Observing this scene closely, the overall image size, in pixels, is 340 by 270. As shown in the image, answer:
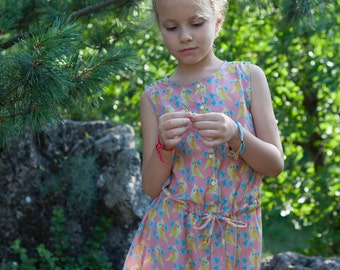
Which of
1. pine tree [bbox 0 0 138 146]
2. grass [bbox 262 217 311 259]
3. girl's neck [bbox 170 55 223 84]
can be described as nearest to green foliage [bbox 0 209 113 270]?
pine tree [bbox 0 0 138 146]

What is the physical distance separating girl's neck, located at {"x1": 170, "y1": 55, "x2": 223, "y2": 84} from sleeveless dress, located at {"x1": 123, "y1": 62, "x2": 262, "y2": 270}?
27 millimetres

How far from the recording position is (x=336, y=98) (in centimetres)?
440

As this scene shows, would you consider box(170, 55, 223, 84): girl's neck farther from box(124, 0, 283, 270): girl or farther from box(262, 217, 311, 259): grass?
box(262, 217, 311, 259): grass

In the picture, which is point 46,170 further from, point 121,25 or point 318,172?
point 318,172

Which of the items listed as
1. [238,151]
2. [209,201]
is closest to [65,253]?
[209,201]

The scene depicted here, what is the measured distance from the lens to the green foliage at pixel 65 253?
3580mm

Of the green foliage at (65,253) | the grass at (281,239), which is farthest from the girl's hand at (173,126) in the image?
the grass at (281,239)

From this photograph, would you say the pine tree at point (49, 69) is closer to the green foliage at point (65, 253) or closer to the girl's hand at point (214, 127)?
the girl's hand at point (214, 127)

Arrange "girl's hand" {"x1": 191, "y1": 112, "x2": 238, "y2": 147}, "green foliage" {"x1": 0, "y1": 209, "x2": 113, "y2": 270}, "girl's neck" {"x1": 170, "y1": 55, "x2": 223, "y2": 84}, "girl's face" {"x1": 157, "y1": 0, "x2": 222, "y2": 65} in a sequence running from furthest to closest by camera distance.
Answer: "green foliage" {"x1": 0, "y1": 209, "x2": 113, "y2": 270}
"girl's neck" {"x1": 170, "y1": 55, "x2": 223, "y2": 84}
"girl's face" {"x1": 157, "y1": 0, "x2": 222, "y2": 65}
"girl's hand" {"x1": 191, "y1": 112, "x2": 238, "y2": 147}

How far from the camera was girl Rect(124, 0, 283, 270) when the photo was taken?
2234mm

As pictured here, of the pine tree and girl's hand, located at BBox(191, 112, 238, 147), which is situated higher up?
the pine tree

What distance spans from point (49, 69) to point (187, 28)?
15.9 inches

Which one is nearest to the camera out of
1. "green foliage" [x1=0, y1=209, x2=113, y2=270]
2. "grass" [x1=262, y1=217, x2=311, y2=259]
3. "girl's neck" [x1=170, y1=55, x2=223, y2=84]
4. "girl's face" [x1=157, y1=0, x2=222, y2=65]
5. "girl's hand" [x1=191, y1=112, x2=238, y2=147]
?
"girl's hand" [x1=191, y1=112, x2=238, y2=147]

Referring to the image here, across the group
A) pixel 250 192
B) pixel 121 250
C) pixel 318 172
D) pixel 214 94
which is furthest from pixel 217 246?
pixel 318 172
